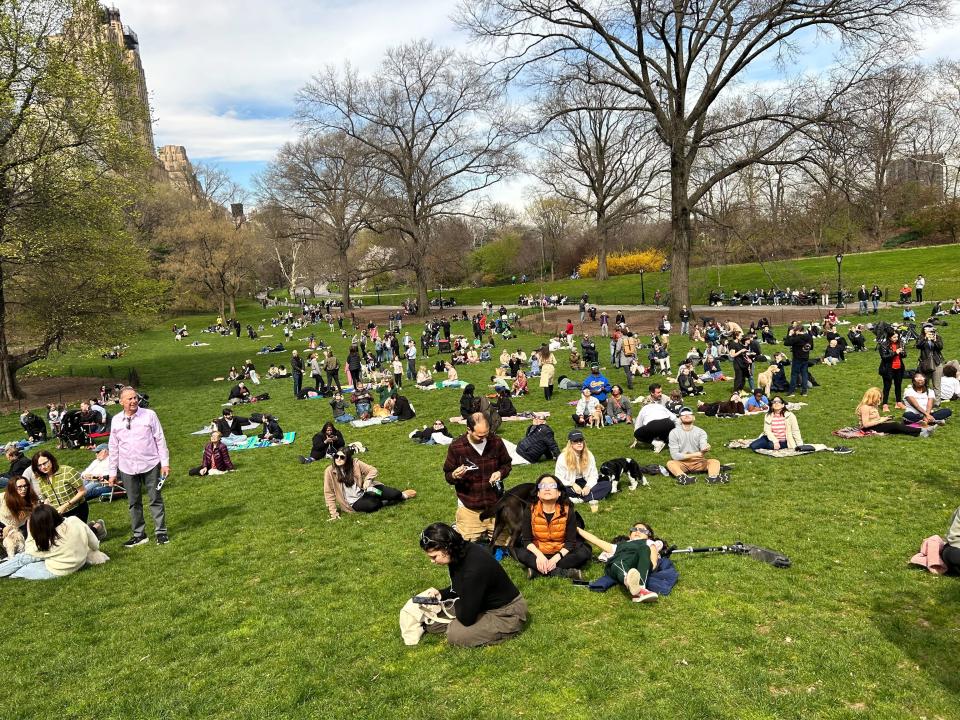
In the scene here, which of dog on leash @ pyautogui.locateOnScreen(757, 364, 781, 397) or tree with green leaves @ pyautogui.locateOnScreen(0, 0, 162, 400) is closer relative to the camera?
dog on leash @ pyautogui.locateOnScreen(757, 364, 781, 397)

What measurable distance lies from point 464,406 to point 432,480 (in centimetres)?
428

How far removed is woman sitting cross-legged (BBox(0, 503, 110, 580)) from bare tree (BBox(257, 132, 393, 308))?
39.8m

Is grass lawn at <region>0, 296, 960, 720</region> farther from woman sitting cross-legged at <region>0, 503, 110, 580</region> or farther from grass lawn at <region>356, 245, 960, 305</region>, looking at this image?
grass lawn at <region>356, 245, 960, 305</region>

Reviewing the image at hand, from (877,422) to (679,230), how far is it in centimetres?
1978

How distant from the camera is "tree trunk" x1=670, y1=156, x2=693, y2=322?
2869 centimetres

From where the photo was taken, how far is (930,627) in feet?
17.1

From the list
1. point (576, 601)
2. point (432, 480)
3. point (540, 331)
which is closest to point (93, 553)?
point (432, 480)

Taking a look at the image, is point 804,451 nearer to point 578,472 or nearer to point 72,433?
point 578,472

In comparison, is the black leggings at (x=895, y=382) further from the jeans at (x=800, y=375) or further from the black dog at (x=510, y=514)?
the black dog at (x=510, y=514)

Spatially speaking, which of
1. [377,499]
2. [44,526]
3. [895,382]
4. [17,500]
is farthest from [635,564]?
[895,382]

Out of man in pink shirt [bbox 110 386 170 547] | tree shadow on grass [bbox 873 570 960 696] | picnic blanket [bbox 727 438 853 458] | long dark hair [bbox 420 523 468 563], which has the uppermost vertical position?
man in pink shirt [bbox 110 386 170 547]

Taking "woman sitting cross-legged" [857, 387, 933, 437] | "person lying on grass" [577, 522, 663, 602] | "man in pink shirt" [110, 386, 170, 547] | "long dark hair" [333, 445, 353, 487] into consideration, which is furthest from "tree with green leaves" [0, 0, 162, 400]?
"woman sitting cross-legged" [857, 387, 933, 437]

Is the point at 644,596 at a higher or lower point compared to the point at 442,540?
lower

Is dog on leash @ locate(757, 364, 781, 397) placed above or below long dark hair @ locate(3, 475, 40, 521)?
below
